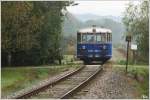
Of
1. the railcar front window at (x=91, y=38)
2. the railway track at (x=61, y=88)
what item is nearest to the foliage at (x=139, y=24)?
the railcar front window at (x=91, y=38)

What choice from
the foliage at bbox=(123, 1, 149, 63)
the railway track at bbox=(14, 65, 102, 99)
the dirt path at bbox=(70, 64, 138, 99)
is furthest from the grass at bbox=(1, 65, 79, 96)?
the foliage at bbox=(123, 1, 149, 63)

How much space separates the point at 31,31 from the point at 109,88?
7860mm

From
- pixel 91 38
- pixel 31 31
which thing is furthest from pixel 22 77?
pixel 91 38

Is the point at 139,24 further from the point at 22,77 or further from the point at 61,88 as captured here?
the point at 61,88

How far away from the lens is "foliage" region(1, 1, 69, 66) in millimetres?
20875

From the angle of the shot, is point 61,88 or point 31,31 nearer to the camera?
point 61,88

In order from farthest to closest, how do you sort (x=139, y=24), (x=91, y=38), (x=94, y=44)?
(x=91, y=38)
(x=94, y=44)
(x=139, y=24)

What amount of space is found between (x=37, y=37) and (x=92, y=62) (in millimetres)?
6947

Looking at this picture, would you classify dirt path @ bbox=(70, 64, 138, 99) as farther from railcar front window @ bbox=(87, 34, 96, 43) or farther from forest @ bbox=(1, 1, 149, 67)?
railcar front window @ bbox=(87, 34, 96, 43)

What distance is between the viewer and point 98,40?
1194 inches

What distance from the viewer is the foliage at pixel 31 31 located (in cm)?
2088

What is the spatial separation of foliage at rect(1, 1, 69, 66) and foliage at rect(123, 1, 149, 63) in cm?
435

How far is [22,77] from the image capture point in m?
19.9

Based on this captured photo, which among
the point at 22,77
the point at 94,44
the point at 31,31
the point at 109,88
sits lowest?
the point at 109,88
